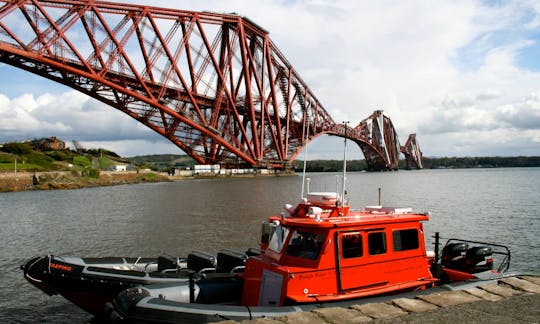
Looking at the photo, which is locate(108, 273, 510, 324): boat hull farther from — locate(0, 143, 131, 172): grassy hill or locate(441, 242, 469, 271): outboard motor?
locate(0, 143, 131, 172): grassy hill

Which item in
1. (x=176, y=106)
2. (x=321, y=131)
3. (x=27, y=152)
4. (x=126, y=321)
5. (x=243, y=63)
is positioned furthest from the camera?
(x=321, y=131)

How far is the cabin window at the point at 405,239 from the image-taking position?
33.7 feet

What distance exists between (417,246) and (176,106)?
56.9 m

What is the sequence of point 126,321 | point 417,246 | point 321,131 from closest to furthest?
point 126,321
point 417,246
point 321,131

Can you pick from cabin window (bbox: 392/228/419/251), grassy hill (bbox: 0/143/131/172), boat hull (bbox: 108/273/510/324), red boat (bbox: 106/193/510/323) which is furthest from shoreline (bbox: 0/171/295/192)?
cabin window (bbox: 392/228/419/251)

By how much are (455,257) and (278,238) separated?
5606mm

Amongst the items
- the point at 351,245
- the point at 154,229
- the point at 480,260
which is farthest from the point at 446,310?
the point at 154,229

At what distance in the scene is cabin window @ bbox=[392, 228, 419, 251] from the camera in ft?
33.7

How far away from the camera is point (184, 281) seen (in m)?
10.6

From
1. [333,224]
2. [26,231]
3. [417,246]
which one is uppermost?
[333,224]

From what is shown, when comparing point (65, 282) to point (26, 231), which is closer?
point (65, 282)

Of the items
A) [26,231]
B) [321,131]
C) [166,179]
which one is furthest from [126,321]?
[321,131]

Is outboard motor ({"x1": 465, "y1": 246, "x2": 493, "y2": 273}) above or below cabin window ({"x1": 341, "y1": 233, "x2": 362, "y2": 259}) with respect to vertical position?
below

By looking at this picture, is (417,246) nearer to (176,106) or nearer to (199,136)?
(176,106)
